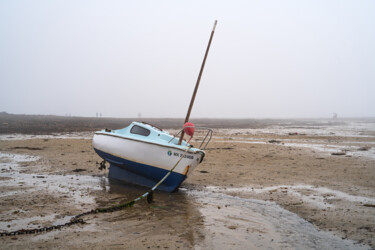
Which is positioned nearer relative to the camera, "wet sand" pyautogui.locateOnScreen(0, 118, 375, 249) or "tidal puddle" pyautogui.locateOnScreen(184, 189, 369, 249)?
"tidal puddle" pyautogui.locateOnScreen(184, 189, 369, 249)

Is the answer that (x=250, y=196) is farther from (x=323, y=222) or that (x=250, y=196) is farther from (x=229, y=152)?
(x=229, y=152)

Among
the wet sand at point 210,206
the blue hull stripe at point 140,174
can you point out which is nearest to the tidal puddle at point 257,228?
the wet sand at point 210,206

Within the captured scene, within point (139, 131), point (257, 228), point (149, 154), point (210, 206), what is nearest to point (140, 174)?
point (149, 154)

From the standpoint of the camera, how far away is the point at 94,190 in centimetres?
947

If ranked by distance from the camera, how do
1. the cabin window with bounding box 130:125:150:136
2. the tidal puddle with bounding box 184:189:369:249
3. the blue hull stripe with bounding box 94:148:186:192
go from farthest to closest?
the cabin window with bounding box 130:125:150:136, the blue hull stripe with bounding box 94:148:186:192, the tidal puddle with bounding box 184:189:369:249

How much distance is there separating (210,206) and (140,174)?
3221 millimetres

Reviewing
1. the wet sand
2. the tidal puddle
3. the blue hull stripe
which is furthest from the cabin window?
the tidal puddle

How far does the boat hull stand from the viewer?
9.26m

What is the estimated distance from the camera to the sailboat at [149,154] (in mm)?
9219

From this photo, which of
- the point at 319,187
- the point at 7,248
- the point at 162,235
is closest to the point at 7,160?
the point at 7,248

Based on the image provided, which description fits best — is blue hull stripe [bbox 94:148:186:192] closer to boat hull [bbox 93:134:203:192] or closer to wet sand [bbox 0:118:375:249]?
boat hull [bbox 93:134:203:192]

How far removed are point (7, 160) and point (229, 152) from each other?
1111 cm

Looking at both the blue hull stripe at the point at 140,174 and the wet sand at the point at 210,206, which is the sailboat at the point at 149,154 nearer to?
the blue hull stripe at the point at 140,174

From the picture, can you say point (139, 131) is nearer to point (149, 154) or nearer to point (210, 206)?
point (149, 154)
